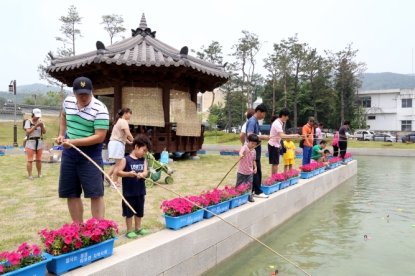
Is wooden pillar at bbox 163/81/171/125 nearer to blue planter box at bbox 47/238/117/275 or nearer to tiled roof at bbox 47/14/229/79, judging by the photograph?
tiled roof at bbox 47/14/229/79

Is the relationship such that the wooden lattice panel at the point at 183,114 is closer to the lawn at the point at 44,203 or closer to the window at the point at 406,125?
the lawn at the point at 44,203

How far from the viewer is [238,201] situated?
18.0 ft

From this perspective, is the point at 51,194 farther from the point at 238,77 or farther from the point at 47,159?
the point at 238,77

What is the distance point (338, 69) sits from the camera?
42.0m

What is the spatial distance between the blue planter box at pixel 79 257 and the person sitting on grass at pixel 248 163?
10.4ft

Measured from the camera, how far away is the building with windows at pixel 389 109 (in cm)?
4703

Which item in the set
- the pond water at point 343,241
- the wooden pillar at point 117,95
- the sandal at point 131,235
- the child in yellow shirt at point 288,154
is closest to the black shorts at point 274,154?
the child in yellow shirt at point 288,154

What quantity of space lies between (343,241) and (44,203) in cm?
547

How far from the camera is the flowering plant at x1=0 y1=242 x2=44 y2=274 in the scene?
251 centimetres

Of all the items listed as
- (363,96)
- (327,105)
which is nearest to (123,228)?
(327,105)

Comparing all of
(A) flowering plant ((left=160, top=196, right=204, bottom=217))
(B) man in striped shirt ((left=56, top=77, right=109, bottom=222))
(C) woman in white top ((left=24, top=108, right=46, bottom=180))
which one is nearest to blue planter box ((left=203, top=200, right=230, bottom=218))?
(A) flowering plant ((left=160, top=196, right=204, bottom=217))

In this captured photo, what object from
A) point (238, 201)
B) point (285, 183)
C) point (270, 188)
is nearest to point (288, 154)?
point (285, 183)

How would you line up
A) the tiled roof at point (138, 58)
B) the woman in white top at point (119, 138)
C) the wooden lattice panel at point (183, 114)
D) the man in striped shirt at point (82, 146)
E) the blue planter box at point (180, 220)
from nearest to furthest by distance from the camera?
the man in striped shirt at point (82, 146), the blue planter box at point (180, 220), the woman in white top at point (119, 138), the tiled roof at point (138, 58), the wooden lattice panel at point (183, 114)

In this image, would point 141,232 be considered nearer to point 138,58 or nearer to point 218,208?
point 218,208
